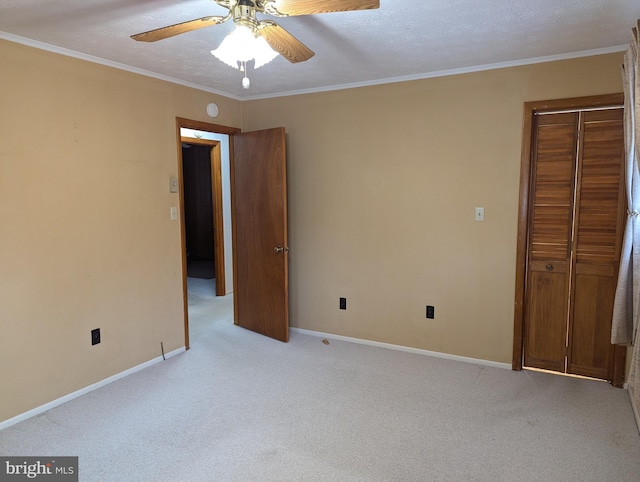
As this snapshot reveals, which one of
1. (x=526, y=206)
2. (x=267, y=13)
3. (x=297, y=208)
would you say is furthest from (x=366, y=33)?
(x=297, y=208)

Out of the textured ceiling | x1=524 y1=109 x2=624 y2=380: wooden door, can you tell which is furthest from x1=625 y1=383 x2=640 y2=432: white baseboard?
the textured ceiling

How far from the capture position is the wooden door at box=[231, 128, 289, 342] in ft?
12.6

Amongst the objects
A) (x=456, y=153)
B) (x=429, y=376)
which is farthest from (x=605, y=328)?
(x=456, y=153)

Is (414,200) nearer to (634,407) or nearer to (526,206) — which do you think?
(526,206)

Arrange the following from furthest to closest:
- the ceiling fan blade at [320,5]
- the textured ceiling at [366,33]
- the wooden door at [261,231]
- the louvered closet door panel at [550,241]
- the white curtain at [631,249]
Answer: the wooden door at [261,231] < the louvered closet door panel at [550,241] < the white curtain at [631,249] < the textured ceiling at [366,33] < the ceiling fan blade at [320,5]

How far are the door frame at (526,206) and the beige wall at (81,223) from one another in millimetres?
2735

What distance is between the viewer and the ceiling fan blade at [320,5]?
153cm

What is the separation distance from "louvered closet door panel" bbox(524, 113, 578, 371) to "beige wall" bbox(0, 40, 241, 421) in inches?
113

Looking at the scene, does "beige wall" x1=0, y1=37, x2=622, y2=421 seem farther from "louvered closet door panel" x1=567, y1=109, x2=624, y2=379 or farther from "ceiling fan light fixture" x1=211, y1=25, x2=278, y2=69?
"ceiling fan light fixture" x1=211, y1=25, x2=278, y2=69

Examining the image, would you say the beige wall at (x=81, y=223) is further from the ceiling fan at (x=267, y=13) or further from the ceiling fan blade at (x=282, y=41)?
the ceiling fan blade at (x=282, y=41)

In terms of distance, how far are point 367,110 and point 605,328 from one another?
8.17ft

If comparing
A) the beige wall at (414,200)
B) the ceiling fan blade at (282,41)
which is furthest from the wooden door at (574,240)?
the ceiling fan blade at (282,41)

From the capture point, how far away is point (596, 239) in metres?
3.01

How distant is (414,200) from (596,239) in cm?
134
